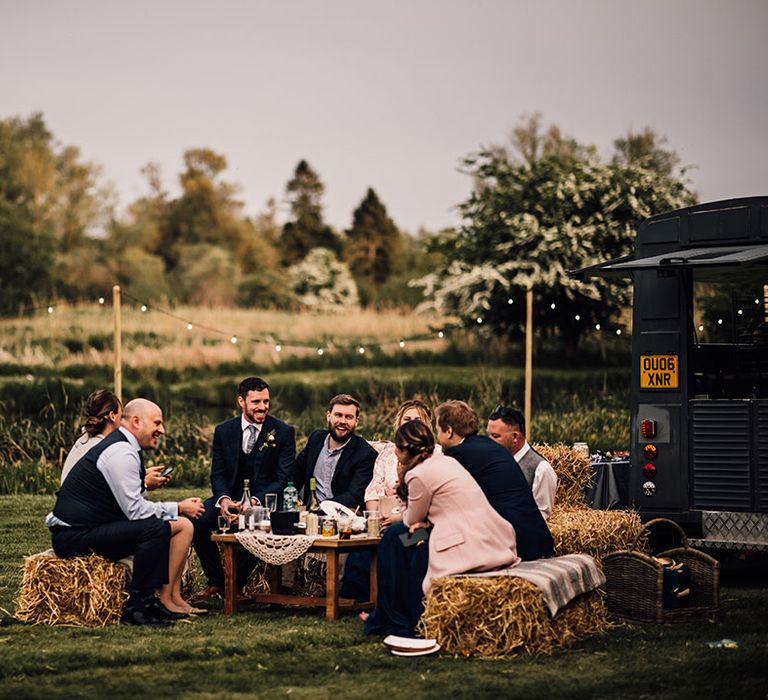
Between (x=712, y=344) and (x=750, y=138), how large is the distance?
18.8 meters

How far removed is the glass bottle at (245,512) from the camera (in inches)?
335

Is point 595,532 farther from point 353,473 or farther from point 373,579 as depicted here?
point 353,473

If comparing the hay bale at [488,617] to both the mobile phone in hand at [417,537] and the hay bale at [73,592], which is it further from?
the hay bale at [73,592]

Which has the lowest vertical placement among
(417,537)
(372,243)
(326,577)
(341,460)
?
(326,577)

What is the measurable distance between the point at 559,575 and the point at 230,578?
2.25m

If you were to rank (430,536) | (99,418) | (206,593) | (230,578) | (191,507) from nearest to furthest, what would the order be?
(430,536), (191,507), (99,418), (230,578), (206,593)

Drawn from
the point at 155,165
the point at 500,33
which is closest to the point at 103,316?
the point at 500,33

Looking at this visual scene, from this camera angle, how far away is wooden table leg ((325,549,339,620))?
812 centimetres

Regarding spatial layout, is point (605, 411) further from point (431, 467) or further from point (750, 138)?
point (431, 467)

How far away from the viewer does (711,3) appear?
27.6 meters

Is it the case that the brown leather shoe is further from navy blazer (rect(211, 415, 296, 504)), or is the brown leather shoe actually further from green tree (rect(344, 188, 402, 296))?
green tree (rect(344, 188, 402, 296))

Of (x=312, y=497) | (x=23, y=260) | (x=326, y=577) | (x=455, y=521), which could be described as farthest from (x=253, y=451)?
(x=23, y=260)

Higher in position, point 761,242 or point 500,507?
point 761,242

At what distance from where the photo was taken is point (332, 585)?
26.8ft
